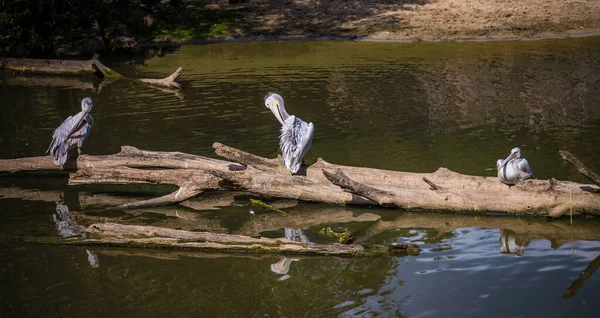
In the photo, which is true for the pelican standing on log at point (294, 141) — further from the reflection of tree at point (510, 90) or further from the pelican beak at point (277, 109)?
the reflection of tree at point (510, 90)

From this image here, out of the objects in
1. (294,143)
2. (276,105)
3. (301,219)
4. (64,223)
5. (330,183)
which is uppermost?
(276,105)

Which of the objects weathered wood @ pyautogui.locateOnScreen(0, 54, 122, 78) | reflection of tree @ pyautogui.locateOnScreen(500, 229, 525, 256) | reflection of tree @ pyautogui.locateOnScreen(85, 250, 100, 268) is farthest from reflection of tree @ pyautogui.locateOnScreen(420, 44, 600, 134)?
weathered wood @ pyautogui.locateOnScreen(0, 54, 122, 78)

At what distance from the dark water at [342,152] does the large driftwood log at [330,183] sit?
232 mm

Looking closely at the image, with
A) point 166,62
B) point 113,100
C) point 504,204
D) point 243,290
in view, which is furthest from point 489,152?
point 166,62

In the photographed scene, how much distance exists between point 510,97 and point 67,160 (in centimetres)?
Result: 946

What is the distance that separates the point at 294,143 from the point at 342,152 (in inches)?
98.0

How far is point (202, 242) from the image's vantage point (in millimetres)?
8805

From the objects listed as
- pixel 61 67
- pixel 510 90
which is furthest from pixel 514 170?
pixel 61 67

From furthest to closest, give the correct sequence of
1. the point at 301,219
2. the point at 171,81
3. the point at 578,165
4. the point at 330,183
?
the point at 171,81 → the point at 330,183 → the point at 301,219 → the point at 578,165

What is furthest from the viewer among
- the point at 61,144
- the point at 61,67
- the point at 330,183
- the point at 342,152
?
the point at 61,67

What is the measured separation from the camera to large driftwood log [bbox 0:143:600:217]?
9.27 metres

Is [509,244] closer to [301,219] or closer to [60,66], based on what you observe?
[301,219]

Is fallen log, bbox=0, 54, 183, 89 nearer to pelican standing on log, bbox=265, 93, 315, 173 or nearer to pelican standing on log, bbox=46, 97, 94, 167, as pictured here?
pelican standing on log, bbox=46, 97, 94, 167

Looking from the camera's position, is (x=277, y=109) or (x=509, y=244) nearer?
(x=509, y=244)
